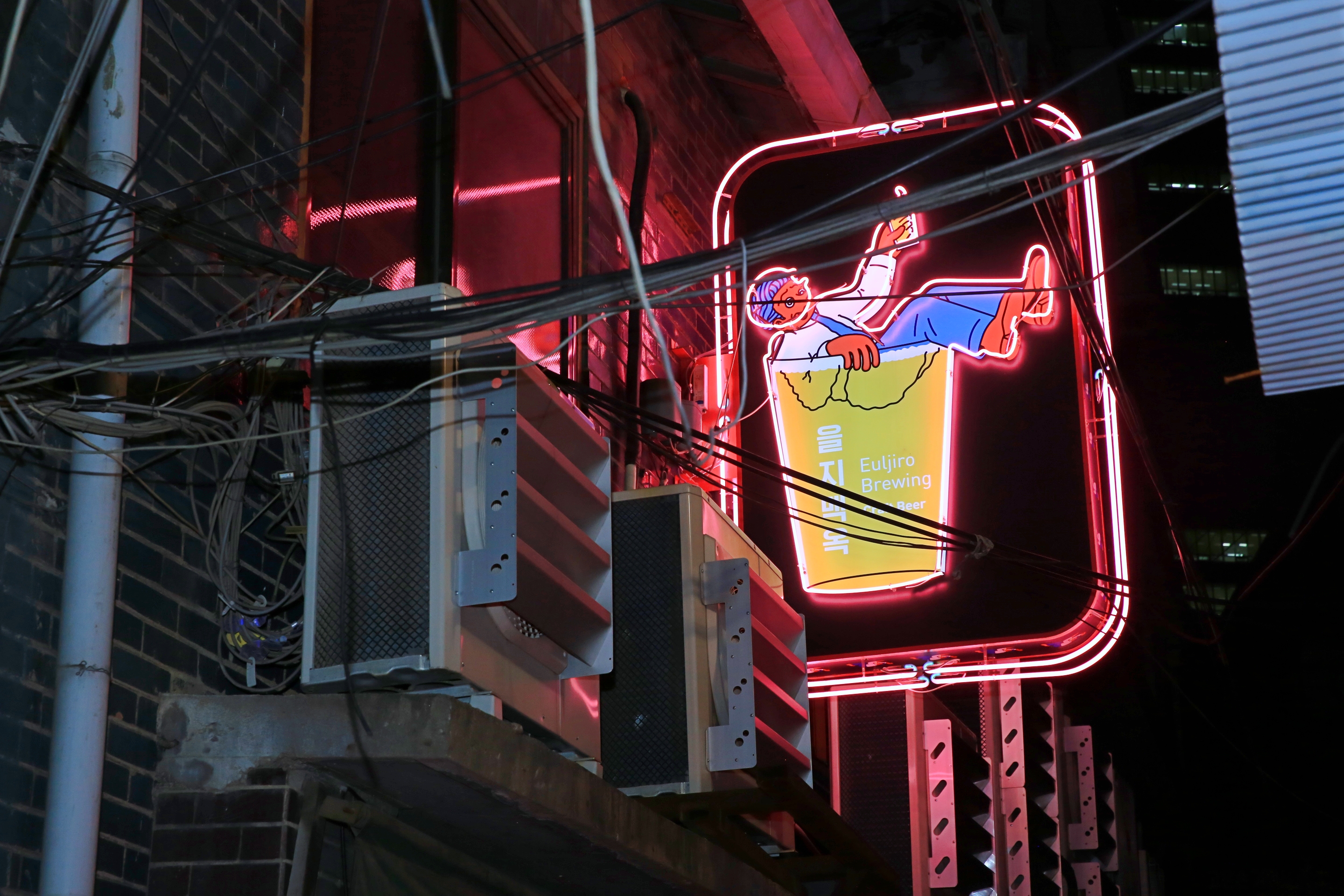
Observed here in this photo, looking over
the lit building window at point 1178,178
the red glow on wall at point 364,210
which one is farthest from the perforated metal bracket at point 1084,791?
the lit building window at point 1178,178

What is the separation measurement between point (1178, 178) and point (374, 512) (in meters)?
36.6

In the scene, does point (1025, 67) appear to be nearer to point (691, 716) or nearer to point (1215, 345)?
point (691, 716)

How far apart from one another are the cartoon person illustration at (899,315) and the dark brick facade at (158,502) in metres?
3.16

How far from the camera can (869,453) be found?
25.8 ft

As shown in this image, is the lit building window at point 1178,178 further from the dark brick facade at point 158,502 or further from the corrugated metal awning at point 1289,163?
the corrugated metal awning at point 1289,163

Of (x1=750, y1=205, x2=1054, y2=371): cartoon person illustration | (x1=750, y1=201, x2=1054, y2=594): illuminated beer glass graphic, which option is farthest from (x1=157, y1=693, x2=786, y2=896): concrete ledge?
(x1=750, y1=205, x2=1054, y2=371): cartoon person illustration

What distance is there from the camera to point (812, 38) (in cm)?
916

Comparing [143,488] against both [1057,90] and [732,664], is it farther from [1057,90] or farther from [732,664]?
[1057,90]

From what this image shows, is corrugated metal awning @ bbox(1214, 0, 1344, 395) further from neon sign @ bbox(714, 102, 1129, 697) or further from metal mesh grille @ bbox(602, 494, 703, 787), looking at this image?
neon sign @ bbox(714, 102, 1129, 697)

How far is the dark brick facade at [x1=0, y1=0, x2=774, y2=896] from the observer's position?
4168 mm

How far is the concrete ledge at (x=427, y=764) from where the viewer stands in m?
4.19

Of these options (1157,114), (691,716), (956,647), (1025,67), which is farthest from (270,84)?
(1025,67)

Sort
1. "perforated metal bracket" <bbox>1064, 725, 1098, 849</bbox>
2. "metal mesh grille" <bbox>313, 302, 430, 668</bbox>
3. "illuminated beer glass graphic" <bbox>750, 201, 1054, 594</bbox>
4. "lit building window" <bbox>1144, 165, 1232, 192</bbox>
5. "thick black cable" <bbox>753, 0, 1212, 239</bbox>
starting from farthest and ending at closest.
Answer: "lit building window" <bbox>1144, 165, 1232, 192</bbox>
"perforated metal bracket" <bbox>1064, 725, 1098, 849</bbox>
"illuminated beer glass graphic" <bbox>750, 201, 1054, 594</bbox>
"metal mesh grille" <bbox>313, 302, 430, 668</bbox>
"thick black cable" <bbox>753, 0, 1212, 239</bbox>

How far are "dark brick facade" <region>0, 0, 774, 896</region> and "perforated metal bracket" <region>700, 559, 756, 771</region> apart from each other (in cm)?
162
